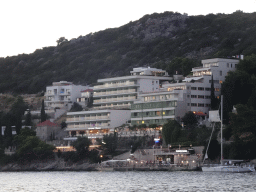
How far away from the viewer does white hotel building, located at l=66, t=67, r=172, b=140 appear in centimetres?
15875

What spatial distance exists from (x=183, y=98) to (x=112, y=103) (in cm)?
Result: 3172

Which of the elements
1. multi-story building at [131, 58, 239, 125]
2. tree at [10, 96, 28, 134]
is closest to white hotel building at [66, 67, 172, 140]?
multi-story building at [131, 58, 239, 125]

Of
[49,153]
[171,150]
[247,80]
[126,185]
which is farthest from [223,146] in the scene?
[49,153]

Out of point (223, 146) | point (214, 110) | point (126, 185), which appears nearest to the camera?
point (126, 185)

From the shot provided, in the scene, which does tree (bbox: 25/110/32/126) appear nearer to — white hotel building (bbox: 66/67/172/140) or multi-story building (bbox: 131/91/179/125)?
white hotel building (bbox: 66/67/172/140)

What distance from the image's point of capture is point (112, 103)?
171m

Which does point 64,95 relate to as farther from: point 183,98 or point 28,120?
Answer: point 183,98

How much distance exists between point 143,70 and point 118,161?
45.5 meters

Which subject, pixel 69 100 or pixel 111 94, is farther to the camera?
pixel 69 100

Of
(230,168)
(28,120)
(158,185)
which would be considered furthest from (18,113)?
(158,185)

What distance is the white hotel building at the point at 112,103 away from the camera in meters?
159

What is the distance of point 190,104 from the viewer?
14425cm

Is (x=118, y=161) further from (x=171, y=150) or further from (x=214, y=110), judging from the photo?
(x=214, y=110)

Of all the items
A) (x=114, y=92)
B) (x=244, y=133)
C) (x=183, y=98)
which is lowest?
(x=244, y=133)
